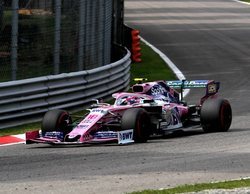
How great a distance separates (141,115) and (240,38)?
25.1 m

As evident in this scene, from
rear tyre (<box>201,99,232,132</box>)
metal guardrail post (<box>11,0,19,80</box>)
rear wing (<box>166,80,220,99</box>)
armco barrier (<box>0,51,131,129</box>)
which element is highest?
metal guardrail post (<box>11,0,19,80</box>)

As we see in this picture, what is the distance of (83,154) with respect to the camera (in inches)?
504

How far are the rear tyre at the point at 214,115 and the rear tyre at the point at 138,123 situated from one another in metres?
1.38

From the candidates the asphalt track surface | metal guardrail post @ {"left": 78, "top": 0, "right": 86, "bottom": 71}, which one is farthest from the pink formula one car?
metal guardrail post @ {"left": 78, "top": 0, "right": 86, "bottom": 71}

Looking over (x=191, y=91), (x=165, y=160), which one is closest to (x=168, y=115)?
(x=165, y=160)

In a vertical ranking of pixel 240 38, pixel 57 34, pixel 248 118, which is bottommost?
pixel 240 38

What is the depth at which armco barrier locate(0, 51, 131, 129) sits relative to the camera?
16625 millimetres

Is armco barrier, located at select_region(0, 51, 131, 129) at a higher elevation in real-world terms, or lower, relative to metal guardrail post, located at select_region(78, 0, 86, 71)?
lower

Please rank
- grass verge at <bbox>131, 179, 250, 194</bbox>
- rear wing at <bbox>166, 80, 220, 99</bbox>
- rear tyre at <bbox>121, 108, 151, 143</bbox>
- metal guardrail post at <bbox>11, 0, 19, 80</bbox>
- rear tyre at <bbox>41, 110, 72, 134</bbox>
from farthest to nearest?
1. metal guardrail post at <bbox>11, 0, 19, 80</bbox>
2. rear wing at <bbox>166, 80, 220, 99</bbox>
3. rear tyre at <bbox>41, 110, 72, 134</bbox>
4. rear tyre at <bbox>121, 108, 151, 143</bbox>
5. grass verge at <bbox>131, 179, 250, 194</bbox>

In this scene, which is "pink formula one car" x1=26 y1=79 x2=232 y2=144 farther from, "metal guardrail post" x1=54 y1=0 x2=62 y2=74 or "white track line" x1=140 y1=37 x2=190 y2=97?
"white track line" x1=140 y1=37 x2=190 y2=97

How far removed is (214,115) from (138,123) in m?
1.72

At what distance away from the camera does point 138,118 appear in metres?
13.7

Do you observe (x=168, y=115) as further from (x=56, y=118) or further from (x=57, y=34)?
(x=57, y=34)

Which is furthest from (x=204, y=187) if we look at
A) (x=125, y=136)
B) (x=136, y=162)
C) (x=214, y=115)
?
(x=214, y=115)
